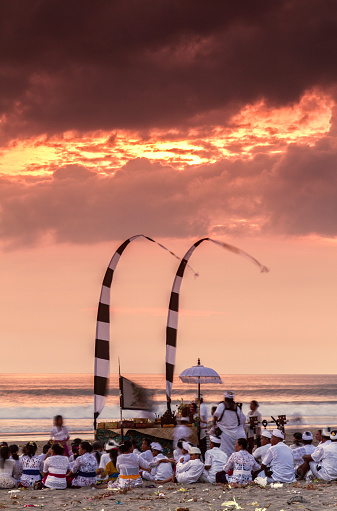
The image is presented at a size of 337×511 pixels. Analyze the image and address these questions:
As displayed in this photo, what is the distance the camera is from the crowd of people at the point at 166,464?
1480 cm

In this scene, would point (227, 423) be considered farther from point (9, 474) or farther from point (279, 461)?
point (9, 474)

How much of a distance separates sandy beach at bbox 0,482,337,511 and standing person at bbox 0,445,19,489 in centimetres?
32

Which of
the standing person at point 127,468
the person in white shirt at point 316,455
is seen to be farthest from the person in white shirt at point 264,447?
the standing person at point 127,468

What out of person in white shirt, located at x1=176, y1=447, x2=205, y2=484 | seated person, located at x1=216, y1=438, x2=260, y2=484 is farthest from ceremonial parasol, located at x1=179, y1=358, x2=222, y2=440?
seated person, located at x1=216, y1=438, x2=260, y2=484

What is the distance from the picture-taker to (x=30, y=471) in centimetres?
1575

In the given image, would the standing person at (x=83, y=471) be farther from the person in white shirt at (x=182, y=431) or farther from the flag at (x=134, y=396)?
the person in white shirt at (x=182, y=431)

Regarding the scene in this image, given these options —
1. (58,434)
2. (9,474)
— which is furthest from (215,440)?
(9,474)

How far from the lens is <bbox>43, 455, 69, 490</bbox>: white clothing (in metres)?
15.4

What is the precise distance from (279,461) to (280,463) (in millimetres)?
46

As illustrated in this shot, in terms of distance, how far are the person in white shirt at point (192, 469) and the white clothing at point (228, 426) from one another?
6.92ft

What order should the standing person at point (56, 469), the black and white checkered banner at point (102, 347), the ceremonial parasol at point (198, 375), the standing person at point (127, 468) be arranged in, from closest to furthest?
the standing person at point (127, 468) < the standing person at point (56, 469) < the ceremonial parasol at point (198, 375) < the black and white checkered banner at point (102, 347)

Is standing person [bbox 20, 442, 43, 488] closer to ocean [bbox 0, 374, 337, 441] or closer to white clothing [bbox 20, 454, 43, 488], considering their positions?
white clothing [bbox 20, 454, 43, 488]

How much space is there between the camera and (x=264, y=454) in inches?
610

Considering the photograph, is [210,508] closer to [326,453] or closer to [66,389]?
[326,453]
